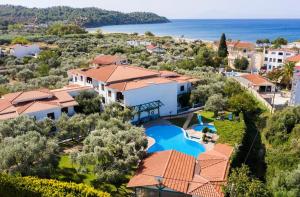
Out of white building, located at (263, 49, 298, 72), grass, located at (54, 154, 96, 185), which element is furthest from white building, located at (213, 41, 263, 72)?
grass, located at (54, 154, 96, 185)

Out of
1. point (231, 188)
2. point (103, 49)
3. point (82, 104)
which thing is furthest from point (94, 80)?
point (103, 49)

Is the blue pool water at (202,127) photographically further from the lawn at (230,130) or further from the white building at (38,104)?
the white building at (38,104)

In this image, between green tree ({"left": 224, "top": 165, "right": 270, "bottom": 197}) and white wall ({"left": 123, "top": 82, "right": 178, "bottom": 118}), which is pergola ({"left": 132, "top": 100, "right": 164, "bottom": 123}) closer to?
white wall ({"left": 123, "top": 82, "right": 178, "bottom": 118})

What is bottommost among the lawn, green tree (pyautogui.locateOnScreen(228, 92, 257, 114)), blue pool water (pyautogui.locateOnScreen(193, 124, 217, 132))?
blue pool water (pyautogui.locateOnScreen(193, 124, 217, 132))

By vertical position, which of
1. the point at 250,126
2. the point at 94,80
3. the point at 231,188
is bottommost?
the point at 250,126

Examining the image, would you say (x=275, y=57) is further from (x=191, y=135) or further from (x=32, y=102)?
(x=32, y=102)

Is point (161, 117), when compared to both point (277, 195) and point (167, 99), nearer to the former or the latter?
point (167, 99)
